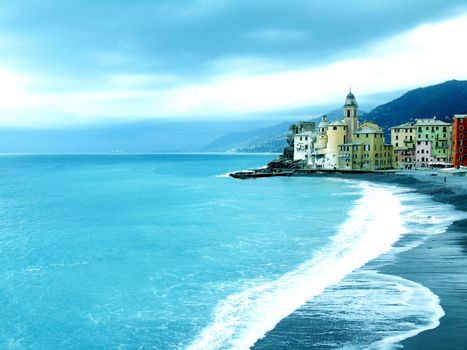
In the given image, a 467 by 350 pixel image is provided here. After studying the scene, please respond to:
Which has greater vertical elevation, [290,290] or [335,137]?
[335,137]

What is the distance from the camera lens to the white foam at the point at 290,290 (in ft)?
53.6

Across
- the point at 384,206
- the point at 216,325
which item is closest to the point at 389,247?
the point at 216,325

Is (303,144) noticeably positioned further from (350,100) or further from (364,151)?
(364,151)

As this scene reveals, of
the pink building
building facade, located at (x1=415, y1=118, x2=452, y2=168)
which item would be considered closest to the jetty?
the pink building

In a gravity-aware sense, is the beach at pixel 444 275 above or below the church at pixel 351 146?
below

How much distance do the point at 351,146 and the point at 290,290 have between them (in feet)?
312

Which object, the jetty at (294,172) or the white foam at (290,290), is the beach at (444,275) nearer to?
the white foam at (290,290)

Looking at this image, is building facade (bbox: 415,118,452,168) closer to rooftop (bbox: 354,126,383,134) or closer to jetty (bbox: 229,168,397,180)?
rooftop (bbox: 354,126,383,134)

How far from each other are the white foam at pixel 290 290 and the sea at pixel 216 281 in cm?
7

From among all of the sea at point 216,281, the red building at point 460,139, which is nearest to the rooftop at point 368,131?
the red building at point 460,139

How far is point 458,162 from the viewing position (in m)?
104

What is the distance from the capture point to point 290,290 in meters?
21.5

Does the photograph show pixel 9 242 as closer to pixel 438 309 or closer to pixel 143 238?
pixel 143 238

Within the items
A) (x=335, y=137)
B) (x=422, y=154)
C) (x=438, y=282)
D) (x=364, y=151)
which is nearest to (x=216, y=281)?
(x=438, y=282)
